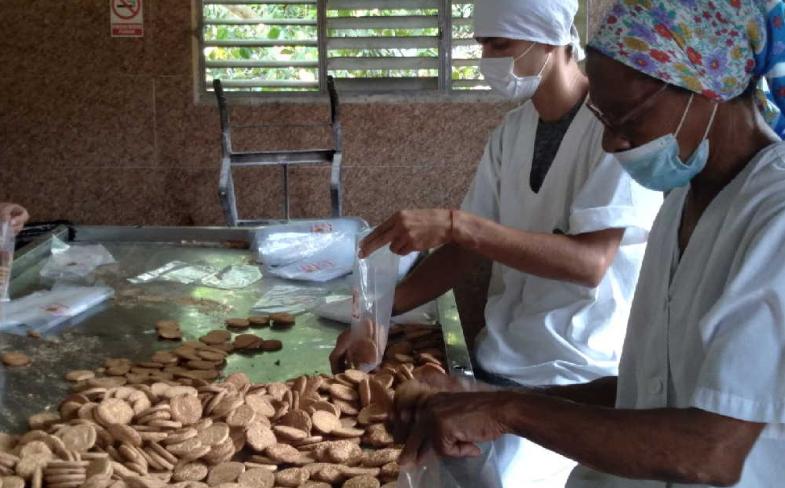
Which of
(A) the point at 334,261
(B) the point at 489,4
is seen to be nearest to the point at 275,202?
(A) the point at 334,261

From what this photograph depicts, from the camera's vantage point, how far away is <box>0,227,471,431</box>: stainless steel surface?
2217 millimetres

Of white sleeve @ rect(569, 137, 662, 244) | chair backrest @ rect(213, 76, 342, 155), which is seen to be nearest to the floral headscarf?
white sleeve @ rect(569, 137, 662, 244)

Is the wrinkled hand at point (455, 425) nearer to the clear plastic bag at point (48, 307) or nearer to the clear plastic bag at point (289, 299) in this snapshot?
the clear plastic bag at point (289, 299)

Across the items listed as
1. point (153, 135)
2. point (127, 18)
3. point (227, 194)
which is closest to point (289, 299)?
point (227, 194)

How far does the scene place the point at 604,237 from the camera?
2.30 meters

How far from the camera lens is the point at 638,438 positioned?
1364 millimetres

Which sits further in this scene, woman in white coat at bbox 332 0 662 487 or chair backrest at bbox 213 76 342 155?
chair backrest at bbox 213 76 342 155

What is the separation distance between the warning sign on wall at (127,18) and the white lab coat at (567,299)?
389cm

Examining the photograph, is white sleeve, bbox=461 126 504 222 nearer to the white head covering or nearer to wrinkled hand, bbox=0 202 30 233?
the white head covering

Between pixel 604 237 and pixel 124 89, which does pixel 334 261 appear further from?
pixel 124 89

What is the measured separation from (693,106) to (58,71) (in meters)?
A: 5.22

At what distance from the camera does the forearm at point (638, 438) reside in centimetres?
132

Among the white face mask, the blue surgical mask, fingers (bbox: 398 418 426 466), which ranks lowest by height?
fingers (bbox: 398 418 426 466)

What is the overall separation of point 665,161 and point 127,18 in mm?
4987
